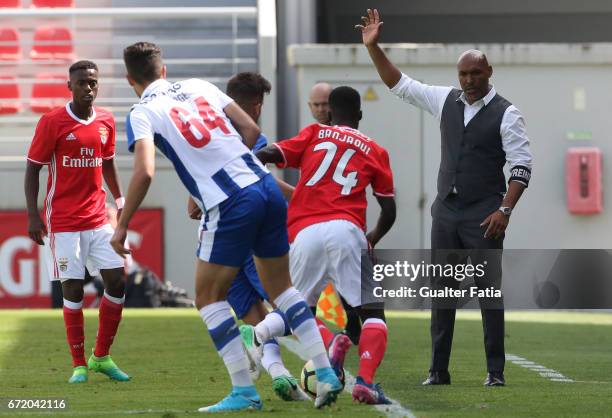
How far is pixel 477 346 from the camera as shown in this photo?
478 inches

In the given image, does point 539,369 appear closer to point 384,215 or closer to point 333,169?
point 384,215

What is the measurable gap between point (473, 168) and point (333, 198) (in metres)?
1.22

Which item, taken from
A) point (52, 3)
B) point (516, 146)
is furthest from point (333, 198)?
point (52, 3)

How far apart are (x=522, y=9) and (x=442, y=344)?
81.6ft

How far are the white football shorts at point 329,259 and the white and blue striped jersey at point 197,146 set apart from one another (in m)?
0.91

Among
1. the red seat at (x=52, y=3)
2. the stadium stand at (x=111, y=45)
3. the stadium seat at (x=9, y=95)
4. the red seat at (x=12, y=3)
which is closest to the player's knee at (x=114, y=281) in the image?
the stadium stand at (x=111, y=45)

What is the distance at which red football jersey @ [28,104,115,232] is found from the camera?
9.48m

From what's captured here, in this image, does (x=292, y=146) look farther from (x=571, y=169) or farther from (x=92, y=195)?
(x=571, y=169)

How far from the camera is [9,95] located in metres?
22.7

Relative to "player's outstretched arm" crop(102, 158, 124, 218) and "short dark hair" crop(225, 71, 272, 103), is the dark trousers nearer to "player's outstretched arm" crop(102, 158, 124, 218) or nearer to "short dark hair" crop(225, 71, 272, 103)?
"short dark hair" crop(225, 71, 272, 103)

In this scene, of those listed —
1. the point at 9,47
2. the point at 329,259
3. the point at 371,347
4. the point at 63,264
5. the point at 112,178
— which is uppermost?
the point at 9,47

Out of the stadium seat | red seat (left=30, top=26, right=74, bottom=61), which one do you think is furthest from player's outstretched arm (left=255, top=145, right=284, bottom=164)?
red seat (left=30, top=26, right=74, bottom=61)

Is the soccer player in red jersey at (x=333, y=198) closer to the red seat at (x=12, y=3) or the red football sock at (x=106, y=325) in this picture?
the red football sock at (x=106, y=325)

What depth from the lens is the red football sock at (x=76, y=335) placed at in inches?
369
